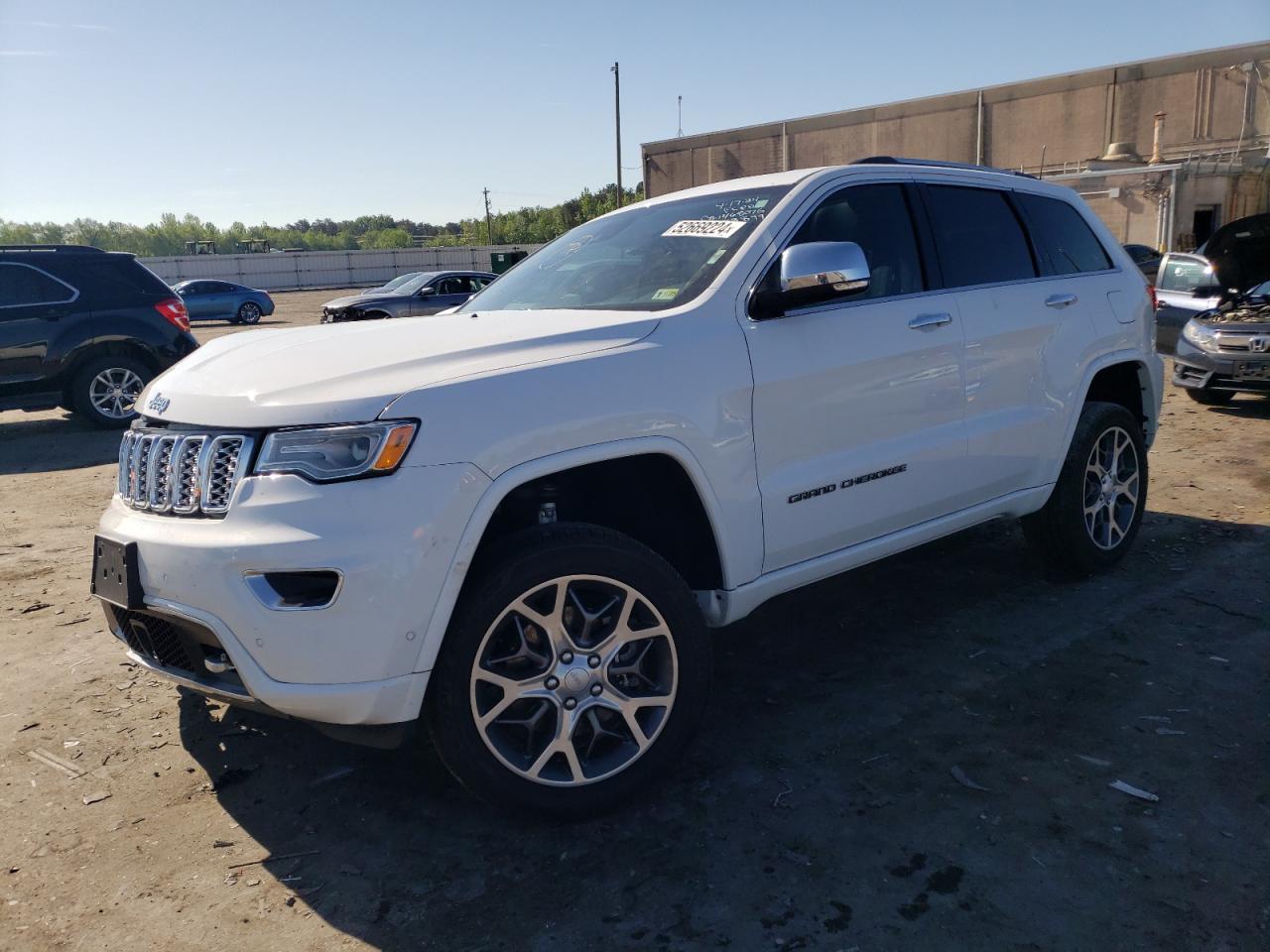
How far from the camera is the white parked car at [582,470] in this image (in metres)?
2.57

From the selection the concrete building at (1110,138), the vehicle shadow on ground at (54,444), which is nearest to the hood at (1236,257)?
the vehicle shadow on ground at (54,444)

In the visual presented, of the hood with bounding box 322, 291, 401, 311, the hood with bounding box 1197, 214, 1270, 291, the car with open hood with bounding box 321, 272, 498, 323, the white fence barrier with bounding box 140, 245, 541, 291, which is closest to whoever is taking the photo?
the hood with bounding box 1197, 214, 1270, 291

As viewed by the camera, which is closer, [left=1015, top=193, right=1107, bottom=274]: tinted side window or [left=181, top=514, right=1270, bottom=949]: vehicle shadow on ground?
[left=181, top=514, right=1270, bottom=949]: vehicle shadow on ground

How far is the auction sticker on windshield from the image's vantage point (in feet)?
11.8

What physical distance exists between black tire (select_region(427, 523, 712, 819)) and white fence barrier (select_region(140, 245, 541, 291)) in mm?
54733

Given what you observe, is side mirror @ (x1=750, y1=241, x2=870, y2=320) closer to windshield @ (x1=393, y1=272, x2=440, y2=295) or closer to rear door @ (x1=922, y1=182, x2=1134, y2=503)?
rear door @ (x1=922, y1=182, x2=1134, y2=503)

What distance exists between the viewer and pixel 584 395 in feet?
9.38

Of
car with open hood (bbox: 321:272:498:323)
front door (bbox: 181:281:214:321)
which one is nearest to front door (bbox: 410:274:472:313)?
car with open hood (bbox: 321:272:498:323)

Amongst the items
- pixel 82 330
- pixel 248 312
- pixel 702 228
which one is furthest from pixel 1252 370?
pixel 248 312

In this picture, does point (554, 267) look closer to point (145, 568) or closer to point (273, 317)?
point (145, 568)

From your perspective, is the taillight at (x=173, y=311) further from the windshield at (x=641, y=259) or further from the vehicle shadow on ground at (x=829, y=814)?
the vehicle shadow on ground at (x=829, y=814)

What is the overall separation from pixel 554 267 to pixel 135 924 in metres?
2.78

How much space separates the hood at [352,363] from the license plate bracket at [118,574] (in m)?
0.41

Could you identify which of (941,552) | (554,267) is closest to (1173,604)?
(941,552)
